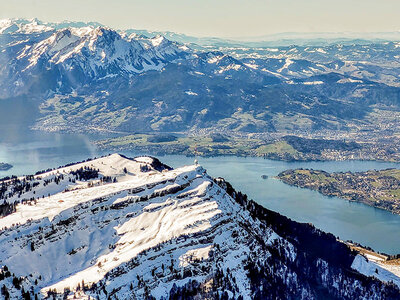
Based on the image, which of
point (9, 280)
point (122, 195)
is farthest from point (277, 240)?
point (9, 280)

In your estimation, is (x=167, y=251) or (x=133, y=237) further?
(x=133, y=237)

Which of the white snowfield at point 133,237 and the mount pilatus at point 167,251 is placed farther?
the white snowfield at point 133,237

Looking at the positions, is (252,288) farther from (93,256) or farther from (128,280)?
(93,256)

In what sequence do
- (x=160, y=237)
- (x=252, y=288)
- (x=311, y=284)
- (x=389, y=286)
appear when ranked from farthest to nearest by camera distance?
(x=389, y=286), (x=311, y=284), (x=160, y=237), (x=252, y=288)

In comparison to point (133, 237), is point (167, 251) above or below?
above

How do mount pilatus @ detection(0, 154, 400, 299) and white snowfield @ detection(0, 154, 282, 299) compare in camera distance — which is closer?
mount pilatus @ detection(0, 154, 400, 299)
